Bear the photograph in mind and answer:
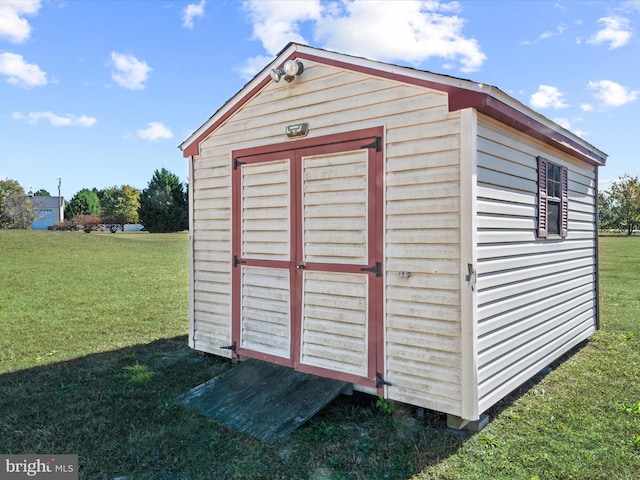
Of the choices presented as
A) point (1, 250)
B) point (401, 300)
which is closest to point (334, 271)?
point (401, 300)

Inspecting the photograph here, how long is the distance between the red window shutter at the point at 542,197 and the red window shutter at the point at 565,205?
0.72 meters

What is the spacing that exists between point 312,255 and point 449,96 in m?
1.86

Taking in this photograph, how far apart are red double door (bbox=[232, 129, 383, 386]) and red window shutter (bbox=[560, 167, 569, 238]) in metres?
2.77

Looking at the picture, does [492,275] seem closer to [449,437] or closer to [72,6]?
[449,437]

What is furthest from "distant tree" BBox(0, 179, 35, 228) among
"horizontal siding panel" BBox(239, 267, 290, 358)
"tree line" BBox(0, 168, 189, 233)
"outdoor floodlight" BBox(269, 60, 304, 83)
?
"outdoor floodlight" BBox(269, 60, 304, 83)

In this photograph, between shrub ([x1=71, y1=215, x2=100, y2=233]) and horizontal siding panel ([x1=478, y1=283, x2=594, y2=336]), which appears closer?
horizontal siding panel ([x1=478, y1=283, x2=594, y2=336])

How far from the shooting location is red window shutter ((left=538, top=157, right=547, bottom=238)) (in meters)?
4.39

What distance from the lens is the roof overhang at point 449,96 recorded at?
3.21 meters

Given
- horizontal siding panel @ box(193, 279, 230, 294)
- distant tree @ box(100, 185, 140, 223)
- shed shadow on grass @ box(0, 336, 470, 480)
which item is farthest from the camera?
distant tree @ box(100, 185, 140, 223)

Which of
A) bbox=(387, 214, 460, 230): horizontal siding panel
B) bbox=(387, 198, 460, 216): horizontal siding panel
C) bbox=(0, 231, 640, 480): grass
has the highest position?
bbox=(387, 198, 460, 216): horizontal siding panel

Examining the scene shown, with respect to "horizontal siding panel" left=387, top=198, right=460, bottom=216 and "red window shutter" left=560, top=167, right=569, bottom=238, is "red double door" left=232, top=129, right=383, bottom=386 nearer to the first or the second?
"horizontal siding panel" left=387, top=198, right=460, bottom=216

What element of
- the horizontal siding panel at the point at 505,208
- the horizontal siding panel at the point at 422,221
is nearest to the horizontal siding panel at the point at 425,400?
the horizontal siding panel at the point at 422,221

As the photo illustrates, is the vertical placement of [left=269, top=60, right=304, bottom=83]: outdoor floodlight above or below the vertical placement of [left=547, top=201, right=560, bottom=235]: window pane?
above

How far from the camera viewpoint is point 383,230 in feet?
11.9
